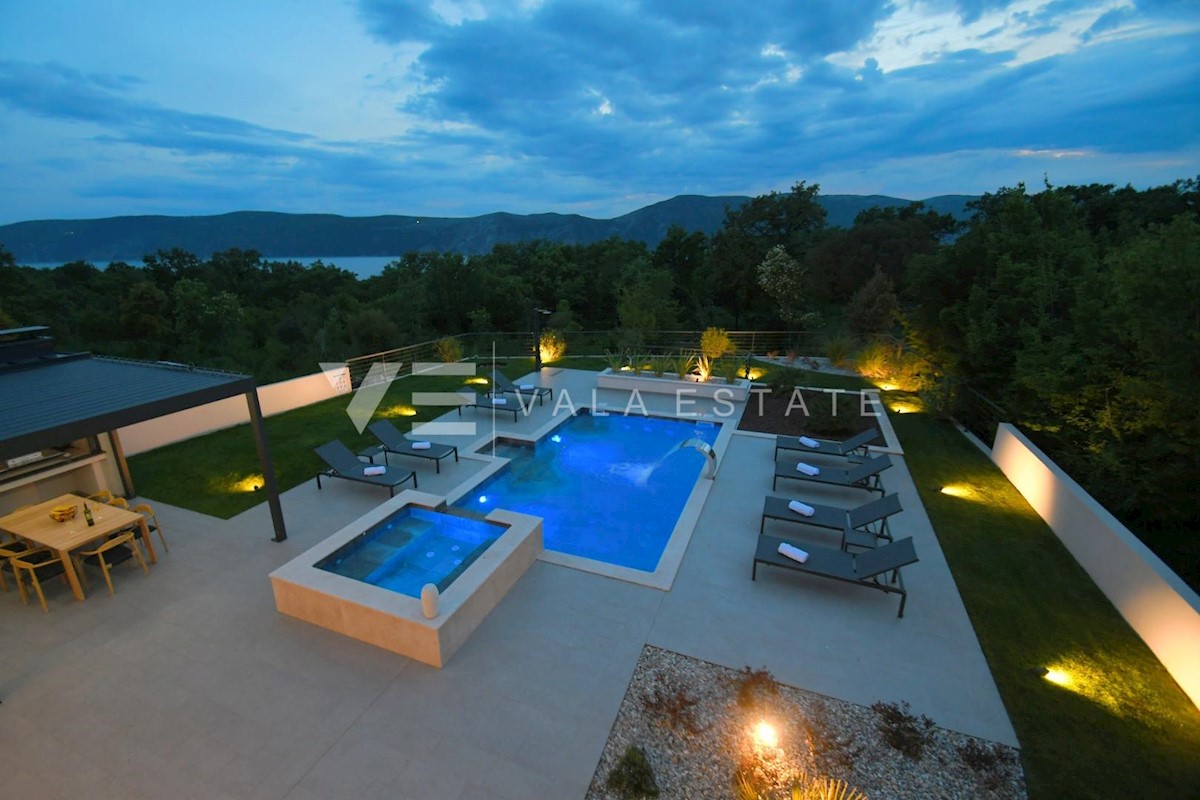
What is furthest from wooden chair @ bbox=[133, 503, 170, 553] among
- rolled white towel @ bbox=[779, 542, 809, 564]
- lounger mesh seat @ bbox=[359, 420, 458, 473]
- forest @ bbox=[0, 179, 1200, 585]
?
forest @ bbox=[0, 179, 1200, 585]

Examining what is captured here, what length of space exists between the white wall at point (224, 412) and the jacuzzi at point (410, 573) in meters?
3.61

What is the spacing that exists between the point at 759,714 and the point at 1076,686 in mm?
2729

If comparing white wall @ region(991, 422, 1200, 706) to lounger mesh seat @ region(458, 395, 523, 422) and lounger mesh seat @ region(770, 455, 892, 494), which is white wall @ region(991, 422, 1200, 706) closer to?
lounger mesh seat @ region(770, 455, 892, 494)

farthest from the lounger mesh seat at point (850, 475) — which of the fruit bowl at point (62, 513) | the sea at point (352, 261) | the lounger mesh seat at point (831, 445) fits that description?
the sea at point (352, 261)

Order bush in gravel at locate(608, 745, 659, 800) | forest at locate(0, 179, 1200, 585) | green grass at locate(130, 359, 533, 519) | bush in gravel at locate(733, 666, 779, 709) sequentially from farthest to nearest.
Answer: green grass at locate(130, 359, 533, 519)
forest at locate(0, 179, 1200, 585)
bush in gravel at locate(733, 666, 779, 709)
bush in gravel at locate(608, 745, 659, 800)

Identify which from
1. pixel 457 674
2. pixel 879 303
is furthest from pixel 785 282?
pixel 457 674

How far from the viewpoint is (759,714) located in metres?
3.78

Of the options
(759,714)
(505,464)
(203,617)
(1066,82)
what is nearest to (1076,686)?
(759,714)

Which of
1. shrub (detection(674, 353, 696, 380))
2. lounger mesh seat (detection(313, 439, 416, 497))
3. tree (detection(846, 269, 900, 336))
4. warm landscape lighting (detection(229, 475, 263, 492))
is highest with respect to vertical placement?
tree (detection(846, 269, 900, 336))

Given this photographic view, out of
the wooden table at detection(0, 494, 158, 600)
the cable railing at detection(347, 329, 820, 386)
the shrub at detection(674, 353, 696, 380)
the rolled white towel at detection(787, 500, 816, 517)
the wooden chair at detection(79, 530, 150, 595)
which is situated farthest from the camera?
the cable railing at detection(347, 329, 820, 386)

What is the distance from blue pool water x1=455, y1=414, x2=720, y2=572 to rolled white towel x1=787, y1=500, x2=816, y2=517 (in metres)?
1.64

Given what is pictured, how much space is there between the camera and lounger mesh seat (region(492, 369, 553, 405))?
11495 mm

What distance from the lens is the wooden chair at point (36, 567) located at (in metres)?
4.75

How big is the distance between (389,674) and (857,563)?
4.66 m
